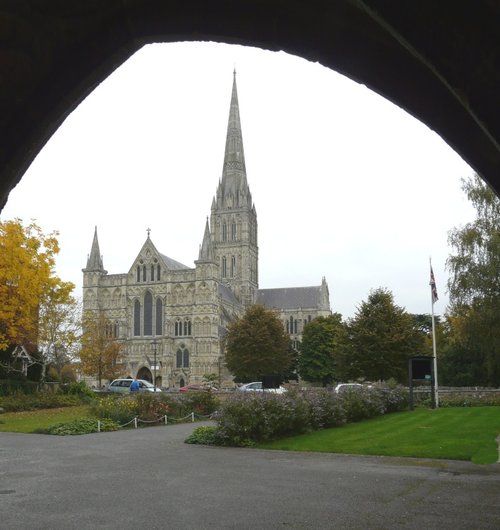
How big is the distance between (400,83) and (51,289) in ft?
128

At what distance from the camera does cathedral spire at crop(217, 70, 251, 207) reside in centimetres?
11531

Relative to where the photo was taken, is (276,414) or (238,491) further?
(276,414)

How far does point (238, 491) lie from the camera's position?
35.6ft

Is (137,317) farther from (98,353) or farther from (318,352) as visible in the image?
(98,353)

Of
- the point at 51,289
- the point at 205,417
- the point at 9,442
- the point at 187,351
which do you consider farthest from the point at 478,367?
the point at 187,351

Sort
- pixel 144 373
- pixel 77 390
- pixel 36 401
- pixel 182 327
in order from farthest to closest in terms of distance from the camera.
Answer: pixel 182 327, pixel 144 373, pixel 77 390, pixel 36 401

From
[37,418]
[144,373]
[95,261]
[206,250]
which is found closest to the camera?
[37,418]

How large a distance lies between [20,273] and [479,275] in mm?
24710

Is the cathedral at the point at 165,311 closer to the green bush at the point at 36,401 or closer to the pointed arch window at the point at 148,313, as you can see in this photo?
the pointed arch window at the point at 148,313

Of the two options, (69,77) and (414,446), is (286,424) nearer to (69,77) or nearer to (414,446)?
(414,446)

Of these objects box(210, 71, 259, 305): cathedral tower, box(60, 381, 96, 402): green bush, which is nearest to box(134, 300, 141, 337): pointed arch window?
box(210, 71, 259, 305): cathedral tower

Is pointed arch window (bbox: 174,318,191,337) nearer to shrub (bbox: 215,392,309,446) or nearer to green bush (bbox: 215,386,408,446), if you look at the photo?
green bush (bbox: 215,386,408,446)

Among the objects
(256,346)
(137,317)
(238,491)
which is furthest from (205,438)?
(137,317)

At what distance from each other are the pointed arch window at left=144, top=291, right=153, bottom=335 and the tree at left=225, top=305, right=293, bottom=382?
50.6ft
